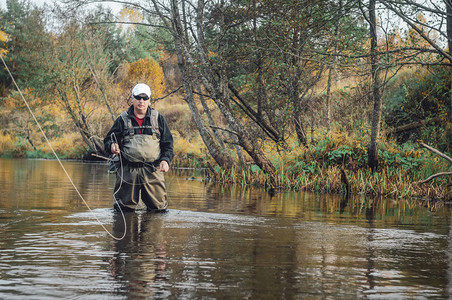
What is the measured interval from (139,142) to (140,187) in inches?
29.0

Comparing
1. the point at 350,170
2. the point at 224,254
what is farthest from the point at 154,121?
the point at 350,170

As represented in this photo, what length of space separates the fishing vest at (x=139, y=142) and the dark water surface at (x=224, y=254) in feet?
2.75

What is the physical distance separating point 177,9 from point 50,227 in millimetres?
11072

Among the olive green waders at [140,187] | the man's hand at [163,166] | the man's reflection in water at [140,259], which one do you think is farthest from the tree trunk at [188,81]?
the man's reflection in water at [140,259]

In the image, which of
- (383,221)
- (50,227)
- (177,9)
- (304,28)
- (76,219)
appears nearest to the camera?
(50,227)

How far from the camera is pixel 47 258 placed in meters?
5.27

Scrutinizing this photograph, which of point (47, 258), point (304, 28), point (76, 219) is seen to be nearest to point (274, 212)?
point (76, 219)

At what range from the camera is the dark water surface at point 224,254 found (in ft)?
13.9

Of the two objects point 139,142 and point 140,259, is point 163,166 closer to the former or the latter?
point 139,142

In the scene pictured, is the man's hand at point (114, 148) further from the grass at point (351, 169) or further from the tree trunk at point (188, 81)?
the tree trunk at point (188, 81)

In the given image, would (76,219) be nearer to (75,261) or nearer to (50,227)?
(50,227)

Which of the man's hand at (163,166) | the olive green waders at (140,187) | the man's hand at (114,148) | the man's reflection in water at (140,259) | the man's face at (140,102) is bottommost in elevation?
the man's reflection in water at (140,259)

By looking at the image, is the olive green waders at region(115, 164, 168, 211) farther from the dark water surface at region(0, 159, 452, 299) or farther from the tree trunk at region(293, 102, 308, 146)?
the tree trunk at region(293, 102, 308, 146)

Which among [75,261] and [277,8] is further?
[277,8]
